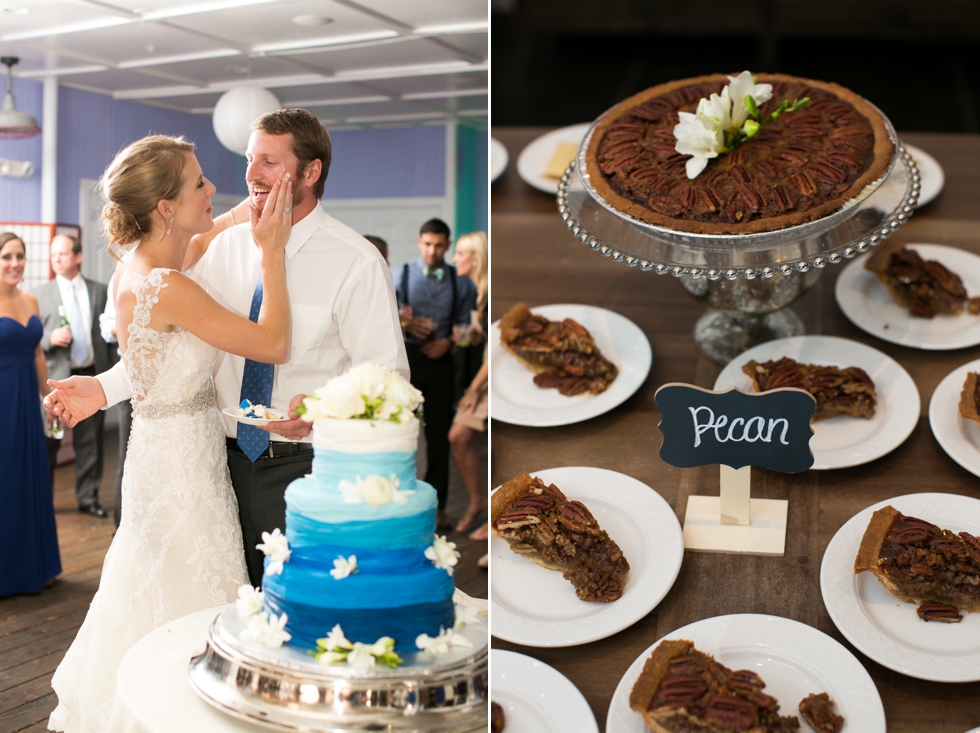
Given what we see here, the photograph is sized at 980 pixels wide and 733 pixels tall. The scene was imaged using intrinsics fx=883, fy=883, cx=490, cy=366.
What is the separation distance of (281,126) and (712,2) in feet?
17.7

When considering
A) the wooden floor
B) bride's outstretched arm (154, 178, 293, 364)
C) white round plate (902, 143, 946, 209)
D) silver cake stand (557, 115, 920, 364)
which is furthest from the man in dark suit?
white round plate (902, 143, 946, 209)

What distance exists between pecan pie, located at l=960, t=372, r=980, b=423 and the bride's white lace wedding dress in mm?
1212

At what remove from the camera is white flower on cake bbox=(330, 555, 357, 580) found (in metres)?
1.12

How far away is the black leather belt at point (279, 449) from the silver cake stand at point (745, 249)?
61 cm

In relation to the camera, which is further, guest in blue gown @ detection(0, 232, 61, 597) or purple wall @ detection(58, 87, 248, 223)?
guest in blue gown @ detection(0, 232, 61, 597)

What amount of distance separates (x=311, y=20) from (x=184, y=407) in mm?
607

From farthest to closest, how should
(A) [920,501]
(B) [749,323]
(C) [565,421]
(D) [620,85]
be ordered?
(D) [620,85] < (B) [749,323] < (C) [565,421] < (A) [920,501]

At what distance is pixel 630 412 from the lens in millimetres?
1668

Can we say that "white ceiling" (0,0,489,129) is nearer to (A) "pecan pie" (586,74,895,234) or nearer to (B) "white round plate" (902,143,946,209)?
(A) "pecan pie" (586,74,895,234)

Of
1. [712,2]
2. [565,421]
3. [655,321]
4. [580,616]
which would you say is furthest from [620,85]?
[580,616]

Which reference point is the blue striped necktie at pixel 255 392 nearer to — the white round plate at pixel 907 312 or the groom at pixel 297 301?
the groom at pixel 297 301

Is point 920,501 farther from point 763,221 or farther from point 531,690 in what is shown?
point 531,690

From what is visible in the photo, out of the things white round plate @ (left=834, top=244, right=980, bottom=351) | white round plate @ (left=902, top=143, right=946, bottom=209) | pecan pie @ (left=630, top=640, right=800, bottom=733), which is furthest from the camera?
white round plate @ (left=902, top=143, right=946, bottom=209)

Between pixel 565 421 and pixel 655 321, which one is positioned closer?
pixel 565 421
